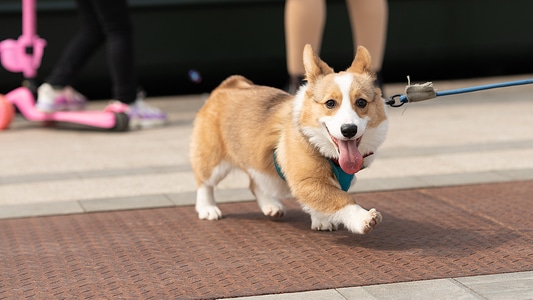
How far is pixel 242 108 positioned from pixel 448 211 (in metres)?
1.14

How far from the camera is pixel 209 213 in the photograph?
5.45 metres

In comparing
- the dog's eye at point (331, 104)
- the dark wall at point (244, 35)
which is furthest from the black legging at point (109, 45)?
the dog's eye at point (331, 104)

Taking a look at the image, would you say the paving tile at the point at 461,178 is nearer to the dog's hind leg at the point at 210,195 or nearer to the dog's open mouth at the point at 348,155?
the dog's hind leg at the point at 210,195

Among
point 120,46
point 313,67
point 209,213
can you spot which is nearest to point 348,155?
point 313,67

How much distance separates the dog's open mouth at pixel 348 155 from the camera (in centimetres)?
471

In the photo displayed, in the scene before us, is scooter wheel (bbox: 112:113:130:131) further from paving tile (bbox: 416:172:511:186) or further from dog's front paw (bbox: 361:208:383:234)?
dog's front paw (bbox: 361:208:383:234)

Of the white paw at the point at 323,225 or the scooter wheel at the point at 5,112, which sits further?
the scooter wheel at the point at 5,112

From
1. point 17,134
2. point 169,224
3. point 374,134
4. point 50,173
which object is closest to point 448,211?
point 374,134

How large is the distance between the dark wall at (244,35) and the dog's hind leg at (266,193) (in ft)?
15.6

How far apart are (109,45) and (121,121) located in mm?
587

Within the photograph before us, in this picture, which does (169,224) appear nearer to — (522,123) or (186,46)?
(522,123)

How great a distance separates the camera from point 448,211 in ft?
17.8

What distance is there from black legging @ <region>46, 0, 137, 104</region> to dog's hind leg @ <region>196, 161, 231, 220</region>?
111 inches

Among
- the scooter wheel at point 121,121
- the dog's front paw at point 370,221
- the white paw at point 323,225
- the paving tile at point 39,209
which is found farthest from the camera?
the scooter wheel at point 121,121
